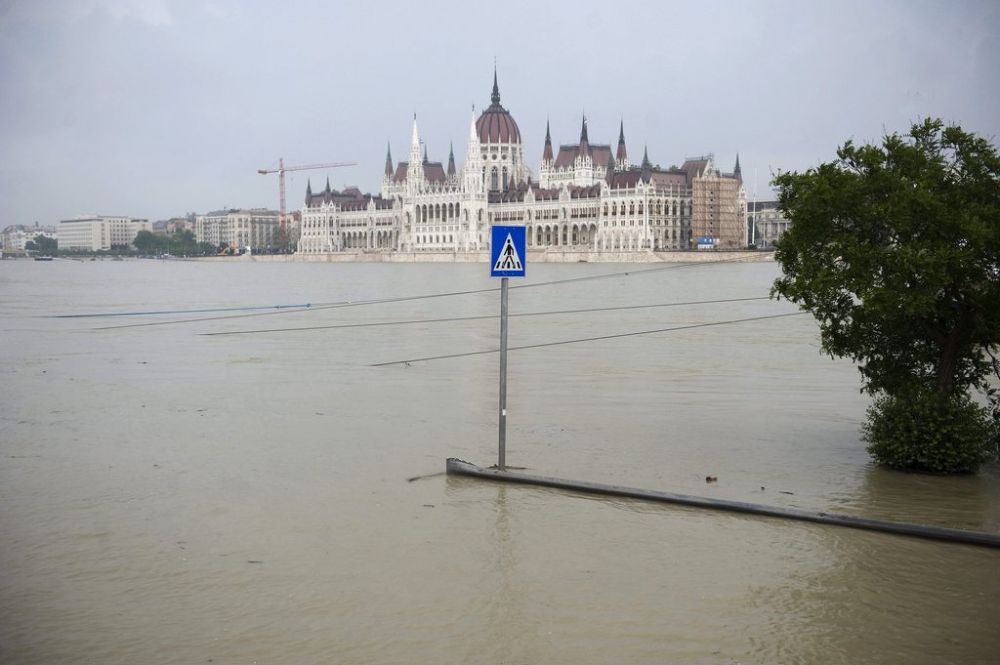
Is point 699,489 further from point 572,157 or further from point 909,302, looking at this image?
point 572,157

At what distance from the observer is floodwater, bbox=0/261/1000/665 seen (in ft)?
16.7

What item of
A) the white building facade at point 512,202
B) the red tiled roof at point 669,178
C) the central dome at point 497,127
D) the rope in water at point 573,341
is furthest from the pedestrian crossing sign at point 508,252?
the central dome at point 497,127

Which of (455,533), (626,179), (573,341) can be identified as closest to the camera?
(455,533)

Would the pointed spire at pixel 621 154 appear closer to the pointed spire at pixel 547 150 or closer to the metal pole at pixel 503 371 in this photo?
the pointed spire at pixel 547 150

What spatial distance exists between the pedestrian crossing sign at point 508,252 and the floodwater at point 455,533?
171 cm

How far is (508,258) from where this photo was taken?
8133 mm

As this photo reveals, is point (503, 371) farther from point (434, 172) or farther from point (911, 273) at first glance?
point (434, 172)

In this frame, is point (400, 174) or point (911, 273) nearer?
point (911, 273)

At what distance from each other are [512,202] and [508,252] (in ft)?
459

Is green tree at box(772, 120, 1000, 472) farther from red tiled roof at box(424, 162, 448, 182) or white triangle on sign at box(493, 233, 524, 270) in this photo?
red tiled roof at box(424, 162, 448, 182)

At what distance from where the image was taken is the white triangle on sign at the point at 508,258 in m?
8.08

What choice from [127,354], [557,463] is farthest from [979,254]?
[127,354]

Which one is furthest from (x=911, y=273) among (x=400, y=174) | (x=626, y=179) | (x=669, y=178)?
(x=400, y=174)

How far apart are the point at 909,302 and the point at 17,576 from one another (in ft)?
21.9
